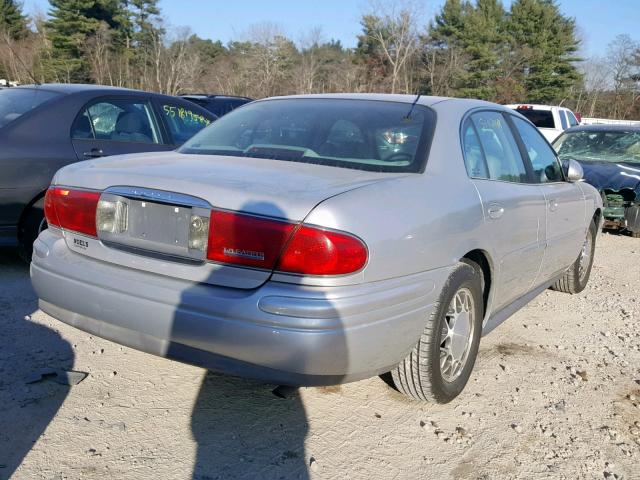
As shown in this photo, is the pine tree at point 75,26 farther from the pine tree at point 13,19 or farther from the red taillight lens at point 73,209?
the red taillight lens at point 73,209

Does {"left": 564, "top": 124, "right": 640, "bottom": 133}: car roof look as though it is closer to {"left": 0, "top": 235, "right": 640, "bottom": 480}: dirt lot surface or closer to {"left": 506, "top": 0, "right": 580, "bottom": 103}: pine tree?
{"left": 0, "top": 235, "right": 640, "bottom": 480}: dirt lot surface

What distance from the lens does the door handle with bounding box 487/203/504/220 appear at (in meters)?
3.16

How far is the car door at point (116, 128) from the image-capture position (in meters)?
5.00

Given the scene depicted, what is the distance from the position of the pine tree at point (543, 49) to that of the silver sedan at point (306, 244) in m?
45.7

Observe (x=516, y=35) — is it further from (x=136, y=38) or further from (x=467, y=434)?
(x=467, y=434)

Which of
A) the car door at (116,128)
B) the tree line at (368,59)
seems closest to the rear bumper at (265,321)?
the car door at (116,128)

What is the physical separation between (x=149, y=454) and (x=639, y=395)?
2.64m

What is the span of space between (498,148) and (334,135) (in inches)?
45.0

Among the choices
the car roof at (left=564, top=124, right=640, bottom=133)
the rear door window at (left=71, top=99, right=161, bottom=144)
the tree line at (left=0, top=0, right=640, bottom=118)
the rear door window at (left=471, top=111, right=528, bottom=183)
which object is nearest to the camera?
the rear door window at (left=471, top=111, right=528, bottom=183)

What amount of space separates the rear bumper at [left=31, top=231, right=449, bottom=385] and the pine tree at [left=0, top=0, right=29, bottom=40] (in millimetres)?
47025

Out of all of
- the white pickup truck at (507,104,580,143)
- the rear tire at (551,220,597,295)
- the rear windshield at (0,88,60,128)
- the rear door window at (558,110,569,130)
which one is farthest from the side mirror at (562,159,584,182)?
the rear door window at (558,110,569,130)

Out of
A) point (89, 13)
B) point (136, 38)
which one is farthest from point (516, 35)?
point (89, 13)

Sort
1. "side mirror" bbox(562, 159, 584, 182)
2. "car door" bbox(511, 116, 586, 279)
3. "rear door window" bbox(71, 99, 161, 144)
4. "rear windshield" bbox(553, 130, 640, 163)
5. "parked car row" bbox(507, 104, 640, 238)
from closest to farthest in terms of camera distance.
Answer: "car door" bbox(511, 116, 586, 279) < "side mirror" bbox(562, 159, 584, 182) < "rear door window" bbox(71, 99, 161, 144) < "parked car row" bbox(507, 104, 640, 238) < "rear windshield" bbox(553, 130, 640, 163)

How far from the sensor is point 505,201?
11.0ft
